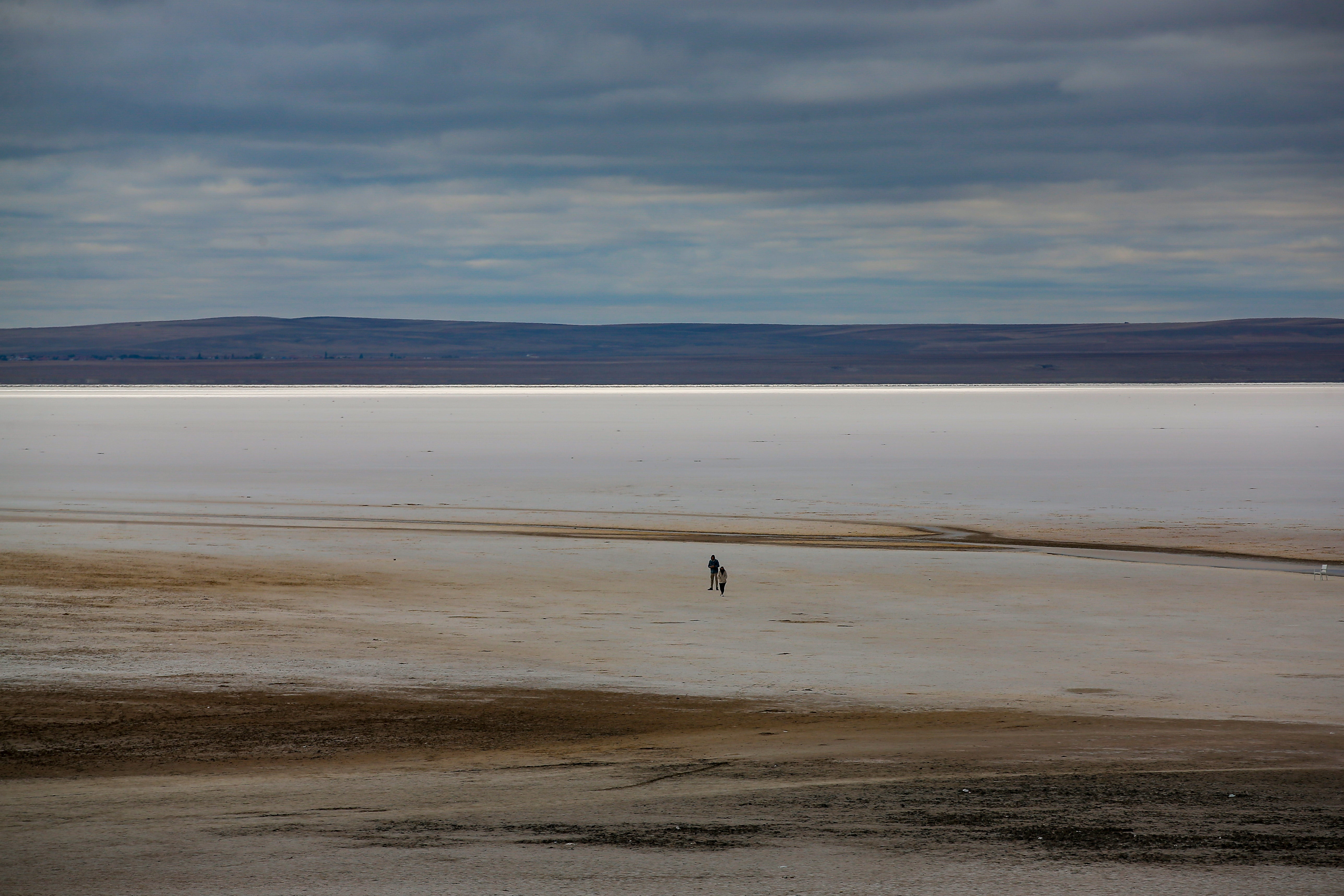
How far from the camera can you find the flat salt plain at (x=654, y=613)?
25.7 feet

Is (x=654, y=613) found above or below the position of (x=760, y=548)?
below

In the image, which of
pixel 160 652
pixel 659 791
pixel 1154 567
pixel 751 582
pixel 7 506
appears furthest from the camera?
pixel 7 506

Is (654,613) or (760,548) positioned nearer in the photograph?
(654,613)

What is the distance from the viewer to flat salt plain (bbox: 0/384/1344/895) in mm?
7848

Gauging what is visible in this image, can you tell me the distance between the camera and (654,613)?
1667cm

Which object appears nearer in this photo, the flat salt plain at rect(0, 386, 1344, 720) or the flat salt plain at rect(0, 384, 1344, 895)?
the flat salt plain at rect(0, 384, 1344, 895)

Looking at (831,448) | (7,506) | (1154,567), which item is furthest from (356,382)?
(1154,567)

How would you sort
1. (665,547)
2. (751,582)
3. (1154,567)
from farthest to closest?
(665,547) < (1154,567) < (751,582)

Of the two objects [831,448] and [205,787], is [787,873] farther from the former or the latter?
[831,448]

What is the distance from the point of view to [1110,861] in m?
7.57

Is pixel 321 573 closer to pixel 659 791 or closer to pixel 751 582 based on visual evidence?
pixel 751 582

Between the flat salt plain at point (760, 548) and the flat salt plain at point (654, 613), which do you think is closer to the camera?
the flat salt plain at point (654, 613)

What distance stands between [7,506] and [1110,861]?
25962 mm

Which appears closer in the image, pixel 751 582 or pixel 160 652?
pixel 160 652
